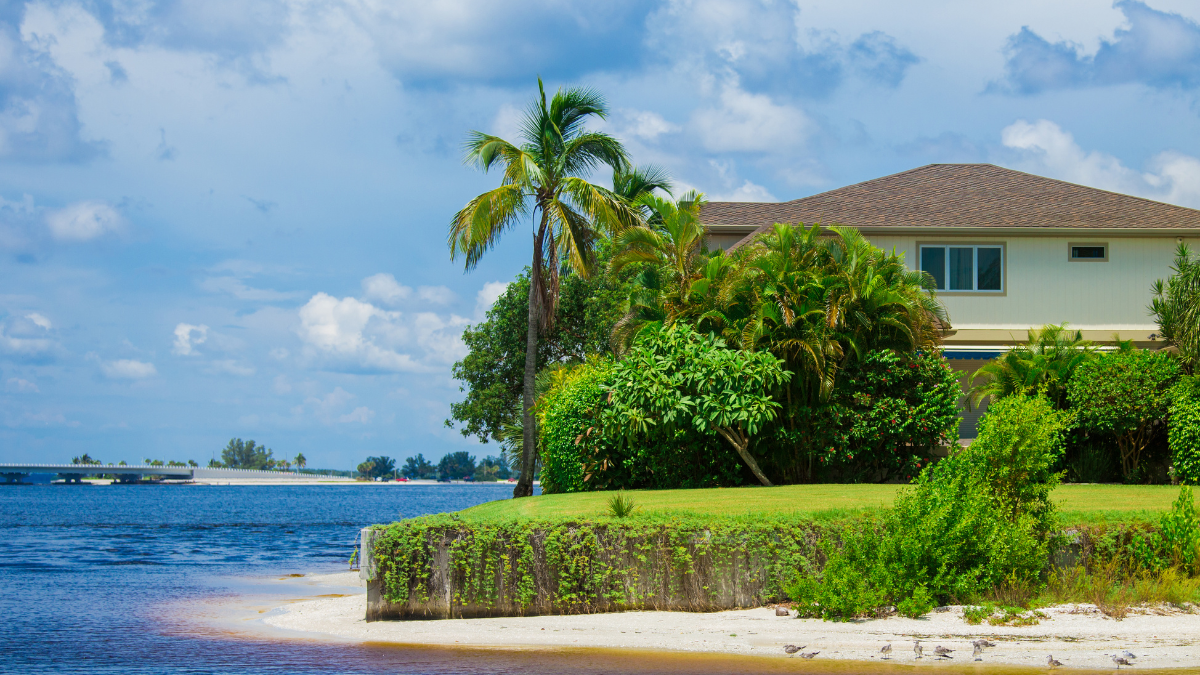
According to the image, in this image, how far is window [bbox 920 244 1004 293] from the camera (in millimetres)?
26250

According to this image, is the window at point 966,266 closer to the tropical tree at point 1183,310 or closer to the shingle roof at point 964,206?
the shingle roof at point 964,206


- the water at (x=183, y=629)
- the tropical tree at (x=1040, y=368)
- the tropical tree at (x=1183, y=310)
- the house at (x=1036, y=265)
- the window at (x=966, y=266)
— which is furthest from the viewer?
the window at (x=966, y=266)

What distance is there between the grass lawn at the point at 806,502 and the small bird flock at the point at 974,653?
7.41ft

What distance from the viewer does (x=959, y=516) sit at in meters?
11.8

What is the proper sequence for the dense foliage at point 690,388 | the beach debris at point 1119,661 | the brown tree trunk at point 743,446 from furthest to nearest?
1. the brown tree trunk at point 743,446
2. the dense foliage at point 690,388
3. the beach debris at point 1119,661

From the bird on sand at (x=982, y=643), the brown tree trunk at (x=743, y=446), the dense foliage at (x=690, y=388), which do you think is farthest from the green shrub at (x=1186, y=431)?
the bird on sand at (x=982, y=643)

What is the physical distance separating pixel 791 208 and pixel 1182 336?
34.0ft

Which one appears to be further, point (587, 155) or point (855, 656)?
point (587, 155)

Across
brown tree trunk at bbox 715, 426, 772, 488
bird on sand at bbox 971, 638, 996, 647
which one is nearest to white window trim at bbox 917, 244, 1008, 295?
brown tree trunk at bbox 715, 426, 772, 488

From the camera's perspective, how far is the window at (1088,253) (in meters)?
26.1

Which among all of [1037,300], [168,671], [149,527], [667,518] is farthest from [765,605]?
[149,527]

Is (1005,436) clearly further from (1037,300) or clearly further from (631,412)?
(1037,300)

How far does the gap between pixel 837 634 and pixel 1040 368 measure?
13.3m

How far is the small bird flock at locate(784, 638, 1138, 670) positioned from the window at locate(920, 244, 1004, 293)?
55.7 feet
